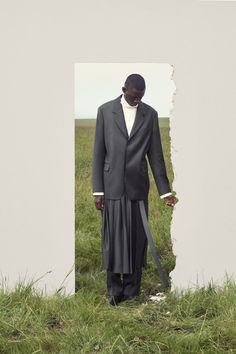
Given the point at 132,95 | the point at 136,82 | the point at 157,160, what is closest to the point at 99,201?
the point at 157,160

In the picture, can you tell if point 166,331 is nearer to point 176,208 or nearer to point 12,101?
point 176,208

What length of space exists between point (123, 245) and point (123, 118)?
0.99 meters

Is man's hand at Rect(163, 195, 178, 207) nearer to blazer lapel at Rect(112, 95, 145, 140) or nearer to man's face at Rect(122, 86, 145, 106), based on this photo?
blazer lapel at Rect(112, 95, 145, 140)

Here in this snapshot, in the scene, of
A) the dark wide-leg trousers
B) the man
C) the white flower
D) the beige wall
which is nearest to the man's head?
the man

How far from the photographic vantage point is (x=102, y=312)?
20.3ft

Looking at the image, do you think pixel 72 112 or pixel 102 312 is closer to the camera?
pixel 102 312

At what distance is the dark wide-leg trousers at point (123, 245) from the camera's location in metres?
6.67

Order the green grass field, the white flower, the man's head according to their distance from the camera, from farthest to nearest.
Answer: the white flower
the man's head
the green grass field

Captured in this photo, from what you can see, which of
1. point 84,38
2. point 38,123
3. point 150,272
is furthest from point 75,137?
point 150,272

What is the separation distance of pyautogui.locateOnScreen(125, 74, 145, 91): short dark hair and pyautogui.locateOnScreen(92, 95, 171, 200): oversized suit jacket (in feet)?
0.49

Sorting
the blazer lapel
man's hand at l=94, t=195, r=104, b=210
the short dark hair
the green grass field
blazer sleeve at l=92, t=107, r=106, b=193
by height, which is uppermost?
the short dark hair

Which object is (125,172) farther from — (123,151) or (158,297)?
(158,297)

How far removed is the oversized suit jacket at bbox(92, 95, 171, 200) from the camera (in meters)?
6.63

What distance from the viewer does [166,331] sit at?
5.97m
